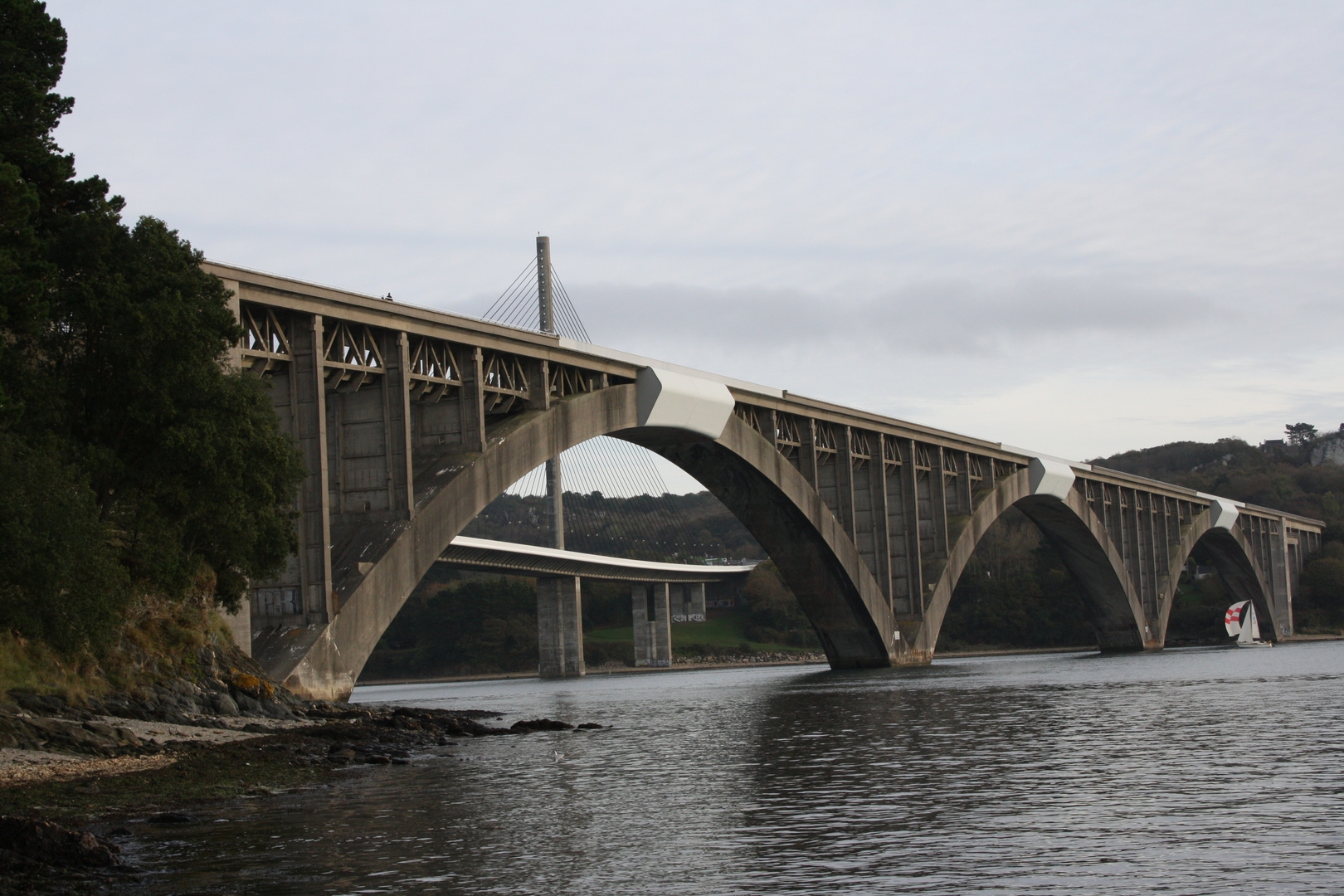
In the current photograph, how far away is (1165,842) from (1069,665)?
71433mm

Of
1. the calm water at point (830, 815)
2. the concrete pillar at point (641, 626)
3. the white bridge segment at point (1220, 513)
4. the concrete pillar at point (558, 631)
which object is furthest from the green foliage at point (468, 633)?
the calm water at point (830, 815)

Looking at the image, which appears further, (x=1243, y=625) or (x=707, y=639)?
(x=707, y=639)

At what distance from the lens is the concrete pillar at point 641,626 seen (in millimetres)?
133000

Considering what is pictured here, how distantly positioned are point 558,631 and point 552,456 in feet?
236

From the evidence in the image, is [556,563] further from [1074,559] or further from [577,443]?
[577,443]

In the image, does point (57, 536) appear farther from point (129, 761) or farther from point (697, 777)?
point (697, 777)

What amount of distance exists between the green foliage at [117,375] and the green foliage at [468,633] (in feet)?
351

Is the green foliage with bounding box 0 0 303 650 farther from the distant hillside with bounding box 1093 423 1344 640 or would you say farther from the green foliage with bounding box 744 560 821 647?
the distant hillside with bounding box 1093 423 1344 640

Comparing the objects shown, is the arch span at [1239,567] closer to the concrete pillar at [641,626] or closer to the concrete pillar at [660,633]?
the concrete pillar at [660,633]

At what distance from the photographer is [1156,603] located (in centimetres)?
10906

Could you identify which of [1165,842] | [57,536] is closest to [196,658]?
[57,536]

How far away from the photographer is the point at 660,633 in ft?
439

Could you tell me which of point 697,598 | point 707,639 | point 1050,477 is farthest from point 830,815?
point 707,639

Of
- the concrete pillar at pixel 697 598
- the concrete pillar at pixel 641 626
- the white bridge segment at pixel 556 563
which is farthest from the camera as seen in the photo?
the concrete pillar at pixel 697 598
